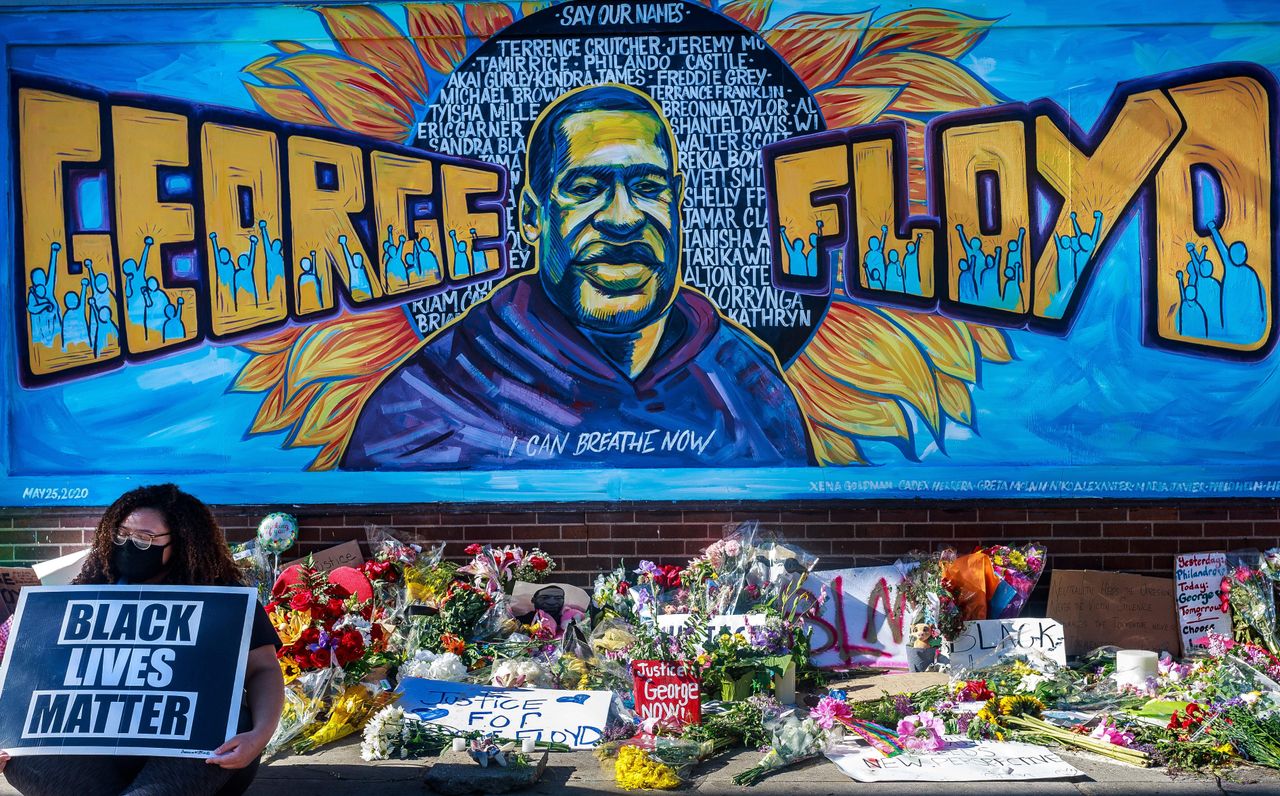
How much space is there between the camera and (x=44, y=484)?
25.7 feet

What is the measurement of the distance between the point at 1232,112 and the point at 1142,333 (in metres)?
1.48

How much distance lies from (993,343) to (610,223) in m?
2.56

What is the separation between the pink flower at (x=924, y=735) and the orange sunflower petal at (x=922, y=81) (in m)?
3.88

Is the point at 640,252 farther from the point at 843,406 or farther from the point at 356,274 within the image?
the point at 356,274

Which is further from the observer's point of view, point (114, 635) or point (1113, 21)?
point (1113, 21)

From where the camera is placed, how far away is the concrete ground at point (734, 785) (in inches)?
200

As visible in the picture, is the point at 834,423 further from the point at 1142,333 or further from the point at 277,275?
the point at 277,275

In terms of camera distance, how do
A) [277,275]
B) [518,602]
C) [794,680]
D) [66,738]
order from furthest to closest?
[277,275]
[518,602]
[794,680]
[66,738]

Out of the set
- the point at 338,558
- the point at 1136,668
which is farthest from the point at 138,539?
the point at 1136,668

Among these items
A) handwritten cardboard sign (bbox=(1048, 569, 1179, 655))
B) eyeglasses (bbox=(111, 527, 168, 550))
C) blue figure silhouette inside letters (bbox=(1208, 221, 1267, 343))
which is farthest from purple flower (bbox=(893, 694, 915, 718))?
eyeglasses (bbox=(111, 527, 168, 550))

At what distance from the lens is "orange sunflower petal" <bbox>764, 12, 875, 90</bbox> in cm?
753

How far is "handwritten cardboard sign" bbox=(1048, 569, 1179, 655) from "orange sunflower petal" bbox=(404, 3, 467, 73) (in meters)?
5.04

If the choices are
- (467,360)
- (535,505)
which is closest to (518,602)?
(535,505)

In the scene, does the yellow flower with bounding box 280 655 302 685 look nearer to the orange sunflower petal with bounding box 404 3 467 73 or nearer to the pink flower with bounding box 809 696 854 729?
the pink flower with bounding box 809 696 854 729
